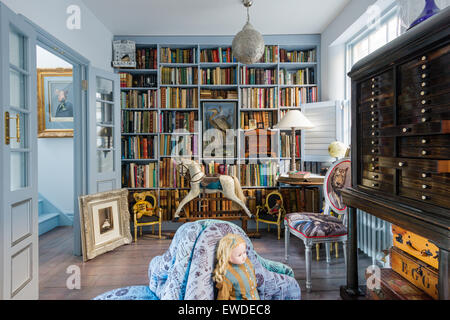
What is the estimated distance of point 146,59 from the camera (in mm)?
3797

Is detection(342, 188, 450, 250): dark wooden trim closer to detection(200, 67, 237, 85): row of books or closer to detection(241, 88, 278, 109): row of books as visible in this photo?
detection(241, 88, 278, 109): row of books

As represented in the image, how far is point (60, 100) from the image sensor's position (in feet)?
13.8

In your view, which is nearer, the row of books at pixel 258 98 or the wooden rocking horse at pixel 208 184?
the wooden rocking horse at pixel 208 184

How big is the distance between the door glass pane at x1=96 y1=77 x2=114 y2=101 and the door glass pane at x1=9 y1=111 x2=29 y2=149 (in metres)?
1.38

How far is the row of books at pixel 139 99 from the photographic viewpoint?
3.79m

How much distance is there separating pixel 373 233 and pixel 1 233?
2.99 meters

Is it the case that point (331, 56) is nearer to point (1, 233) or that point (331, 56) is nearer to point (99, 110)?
point (99, 110)

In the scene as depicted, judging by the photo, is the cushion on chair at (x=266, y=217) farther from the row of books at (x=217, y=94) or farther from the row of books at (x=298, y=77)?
the row of books at (x=298, y=77)

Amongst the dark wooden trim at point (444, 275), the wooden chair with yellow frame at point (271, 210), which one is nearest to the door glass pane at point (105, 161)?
the wooden chair with yellow frame at point (271, 210)

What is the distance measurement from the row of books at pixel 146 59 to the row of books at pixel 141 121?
0.66 metres

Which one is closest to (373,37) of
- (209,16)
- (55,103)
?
(209,16)

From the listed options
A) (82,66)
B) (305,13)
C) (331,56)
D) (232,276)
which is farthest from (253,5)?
(232,276)

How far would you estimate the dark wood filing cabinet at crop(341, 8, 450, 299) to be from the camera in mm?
1052

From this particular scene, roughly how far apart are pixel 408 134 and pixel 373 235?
5.46ft
